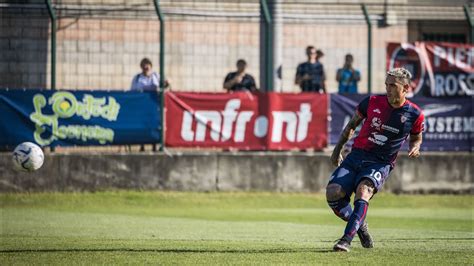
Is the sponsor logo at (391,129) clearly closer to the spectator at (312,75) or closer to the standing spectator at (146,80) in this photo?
the standing spectator at (146,80)

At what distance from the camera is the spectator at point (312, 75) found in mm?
21453

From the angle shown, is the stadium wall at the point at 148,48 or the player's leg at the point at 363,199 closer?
the player's leg at the point at 363,199

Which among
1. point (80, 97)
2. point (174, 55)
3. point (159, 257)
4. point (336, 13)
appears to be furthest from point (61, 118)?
point (159, 257)

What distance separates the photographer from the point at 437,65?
72.4ft

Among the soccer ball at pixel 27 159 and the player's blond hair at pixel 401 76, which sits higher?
the player's blond hair at pixel 401 76

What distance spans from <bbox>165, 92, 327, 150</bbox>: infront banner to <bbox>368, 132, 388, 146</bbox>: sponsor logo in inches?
366

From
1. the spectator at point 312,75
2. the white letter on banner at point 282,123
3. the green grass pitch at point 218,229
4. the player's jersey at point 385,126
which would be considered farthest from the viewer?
the spectator at point 312,75

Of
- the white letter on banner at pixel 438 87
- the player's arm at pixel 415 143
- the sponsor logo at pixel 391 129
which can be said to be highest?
the white letter on banner at pixel 438 87

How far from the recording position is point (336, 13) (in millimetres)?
24875

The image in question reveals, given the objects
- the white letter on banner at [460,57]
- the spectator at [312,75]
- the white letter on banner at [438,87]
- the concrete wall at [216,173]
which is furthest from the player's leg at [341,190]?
the white letter on banner at [460,57]

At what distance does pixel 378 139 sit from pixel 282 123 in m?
9.55

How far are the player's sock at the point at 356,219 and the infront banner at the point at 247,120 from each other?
9754 millimetres

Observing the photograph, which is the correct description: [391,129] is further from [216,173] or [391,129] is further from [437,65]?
[437,65]

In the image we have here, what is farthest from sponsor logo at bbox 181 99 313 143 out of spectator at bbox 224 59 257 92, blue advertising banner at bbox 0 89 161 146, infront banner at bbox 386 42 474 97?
infront banner at bbox 386 42 474 97
